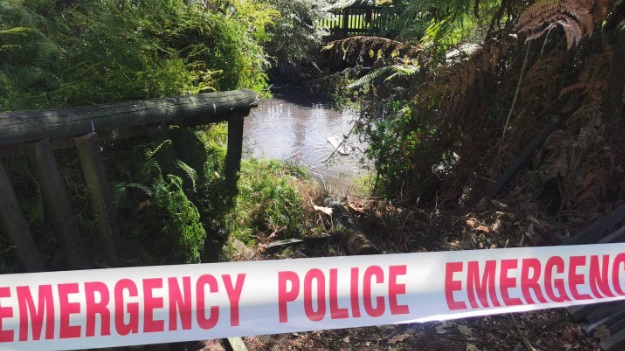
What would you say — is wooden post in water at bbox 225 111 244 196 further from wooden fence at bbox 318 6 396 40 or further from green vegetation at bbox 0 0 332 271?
wooden fence at bbox 318 6 396 40

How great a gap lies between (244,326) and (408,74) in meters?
3.25

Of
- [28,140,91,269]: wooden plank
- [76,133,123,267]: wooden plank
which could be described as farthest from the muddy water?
[28,140,91,269]: wooden plank

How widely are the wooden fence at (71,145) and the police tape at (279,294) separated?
1.10ft

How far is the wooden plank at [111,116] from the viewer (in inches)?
86.4

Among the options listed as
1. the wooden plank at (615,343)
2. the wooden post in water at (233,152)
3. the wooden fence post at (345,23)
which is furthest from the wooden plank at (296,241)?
the wooden fence post at (345,23)

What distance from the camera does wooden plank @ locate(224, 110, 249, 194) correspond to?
3.60 metres

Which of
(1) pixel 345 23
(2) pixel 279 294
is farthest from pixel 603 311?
(1) pixel 345 23

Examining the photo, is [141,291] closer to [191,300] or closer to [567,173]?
[191,300]

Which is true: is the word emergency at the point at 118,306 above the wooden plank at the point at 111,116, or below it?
below

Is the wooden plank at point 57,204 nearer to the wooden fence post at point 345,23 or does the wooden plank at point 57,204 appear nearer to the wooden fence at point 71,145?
the wooden fence at point 71,145

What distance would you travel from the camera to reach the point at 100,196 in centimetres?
257

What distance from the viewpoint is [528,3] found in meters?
4.00

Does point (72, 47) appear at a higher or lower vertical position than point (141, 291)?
higher

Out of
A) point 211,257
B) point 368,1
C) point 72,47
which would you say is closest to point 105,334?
point 211,257
